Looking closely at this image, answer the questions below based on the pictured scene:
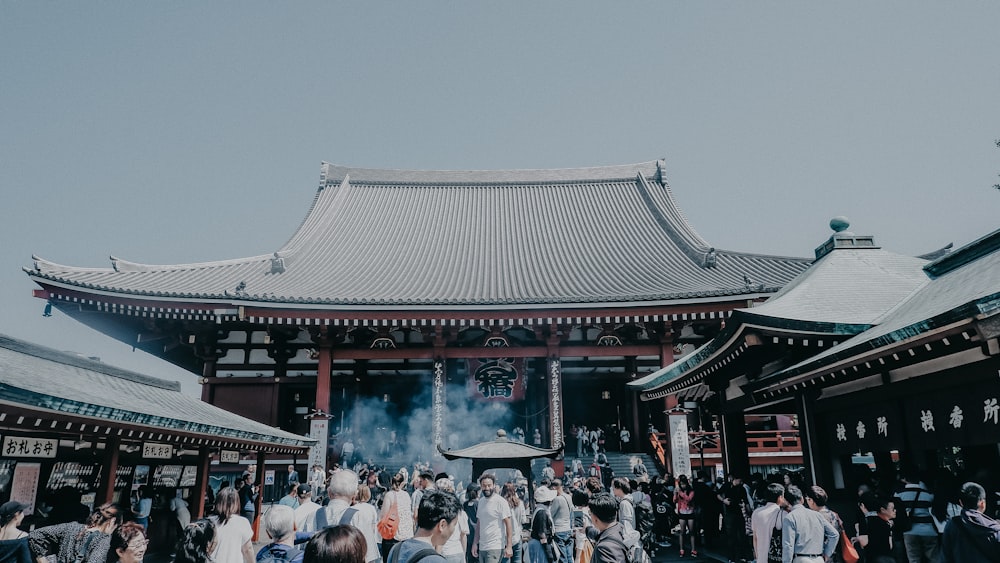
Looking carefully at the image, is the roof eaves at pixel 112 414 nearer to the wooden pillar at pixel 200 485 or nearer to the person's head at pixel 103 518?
the wooden pillar at pixel 200 485

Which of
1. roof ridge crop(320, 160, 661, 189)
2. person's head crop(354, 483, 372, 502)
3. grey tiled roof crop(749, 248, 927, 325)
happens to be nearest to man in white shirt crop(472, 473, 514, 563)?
person's head crop(354, 483, 372, 502)

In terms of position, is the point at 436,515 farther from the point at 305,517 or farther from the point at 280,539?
the point at 305,517

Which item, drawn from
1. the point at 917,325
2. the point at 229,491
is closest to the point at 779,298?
the point at 917,325

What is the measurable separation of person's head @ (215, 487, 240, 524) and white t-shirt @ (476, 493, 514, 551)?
3055mm

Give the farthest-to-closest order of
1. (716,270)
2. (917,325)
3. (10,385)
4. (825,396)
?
(716,270)
(825,396)
(10,385)
(917,325)

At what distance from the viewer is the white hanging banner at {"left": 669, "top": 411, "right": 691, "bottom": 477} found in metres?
15.8

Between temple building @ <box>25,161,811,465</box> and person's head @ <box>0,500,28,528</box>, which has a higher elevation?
temple building @ <box>25,161,811,465</box>

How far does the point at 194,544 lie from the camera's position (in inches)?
154

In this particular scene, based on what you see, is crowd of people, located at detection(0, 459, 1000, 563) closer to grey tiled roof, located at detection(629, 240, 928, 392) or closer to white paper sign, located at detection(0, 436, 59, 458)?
white paper sign, located at detection(0, 436, 59, 458)

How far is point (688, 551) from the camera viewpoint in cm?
1162

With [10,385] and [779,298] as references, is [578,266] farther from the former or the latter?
[10,385]

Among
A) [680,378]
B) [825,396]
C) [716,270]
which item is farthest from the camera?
[716,270]

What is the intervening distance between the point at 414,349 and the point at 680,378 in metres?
7.97

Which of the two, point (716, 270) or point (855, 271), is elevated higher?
point (716, 270)
